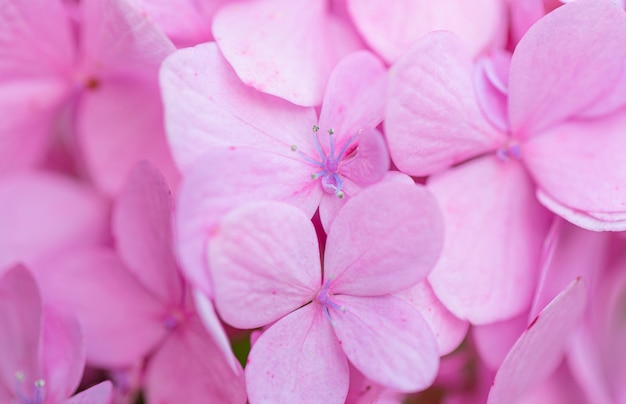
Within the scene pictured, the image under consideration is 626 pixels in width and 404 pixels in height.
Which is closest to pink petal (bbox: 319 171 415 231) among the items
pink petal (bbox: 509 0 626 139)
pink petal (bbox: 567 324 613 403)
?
pink petal (bbox: 509 0 626 139)

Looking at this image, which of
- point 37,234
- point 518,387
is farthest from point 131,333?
point 518,387

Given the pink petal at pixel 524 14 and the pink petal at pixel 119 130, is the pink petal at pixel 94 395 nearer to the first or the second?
the pink petal at pixel 119 130

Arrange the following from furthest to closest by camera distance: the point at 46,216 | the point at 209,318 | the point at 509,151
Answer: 1. the point at 46,216
2. the point at 509,151
3. the point at 209,318

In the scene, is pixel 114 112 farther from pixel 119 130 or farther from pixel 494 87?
pixel 494 87

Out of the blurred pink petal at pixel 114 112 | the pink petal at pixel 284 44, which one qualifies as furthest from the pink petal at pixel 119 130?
the pink petal at pixel 284 44

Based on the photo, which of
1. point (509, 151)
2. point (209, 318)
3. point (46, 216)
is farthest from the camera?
point (46, 216)

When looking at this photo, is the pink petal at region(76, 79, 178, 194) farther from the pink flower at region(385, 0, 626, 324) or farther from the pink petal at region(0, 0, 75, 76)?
the pink flower at region(385, 0, 626, 324)

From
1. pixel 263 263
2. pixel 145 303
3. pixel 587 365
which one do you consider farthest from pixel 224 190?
pixel 587 365
